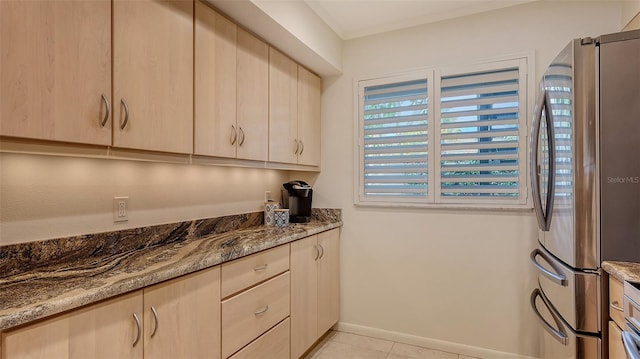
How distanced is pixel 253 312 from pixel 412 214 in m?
1.48

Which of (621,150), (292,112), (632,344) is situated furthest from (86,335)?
(621,150)

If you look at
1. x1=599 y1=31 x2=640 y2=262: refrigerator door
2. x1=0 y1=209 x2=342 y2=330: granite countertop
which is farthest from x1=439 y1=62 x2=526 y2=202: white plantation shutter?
x1=0 y1=209 x2=342 y2=330: granite countertop

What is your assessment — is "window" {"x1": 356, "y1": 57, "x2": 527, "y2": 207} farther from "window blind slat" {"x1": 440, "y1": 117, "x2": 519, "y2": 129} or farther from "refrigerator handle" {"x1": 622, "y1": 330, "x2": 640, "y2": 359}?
"refrigerator handle" {"x1": 622, "y1": 330, "x2": 640, "y2": 359}

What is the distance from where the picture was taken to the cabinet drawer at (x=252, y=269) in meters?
1.61

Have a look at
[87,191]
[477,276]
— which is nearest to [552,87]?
[477,276]

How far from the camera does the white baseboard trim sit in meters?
2.42

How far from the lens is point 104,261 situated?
4.66ft

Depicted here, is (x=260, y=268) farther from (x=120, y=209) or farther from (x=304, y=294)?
(x=120, y=209)

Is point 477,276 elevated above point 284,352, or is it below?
above

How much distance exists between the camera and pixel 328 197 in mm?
2977

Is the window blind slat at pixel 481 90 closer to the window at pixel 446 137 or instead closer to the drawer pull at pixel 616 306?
the window at pixel 446 137

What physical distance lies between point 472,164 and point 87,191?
241 cm

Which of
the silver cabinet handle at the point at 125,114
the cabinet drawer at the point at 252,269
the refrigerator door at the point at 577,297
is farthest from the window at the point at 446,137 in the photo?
the silver cabinet handle at the point at 125,114

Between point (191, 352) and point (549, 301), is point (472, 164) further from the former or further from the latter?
point (191, 352)
